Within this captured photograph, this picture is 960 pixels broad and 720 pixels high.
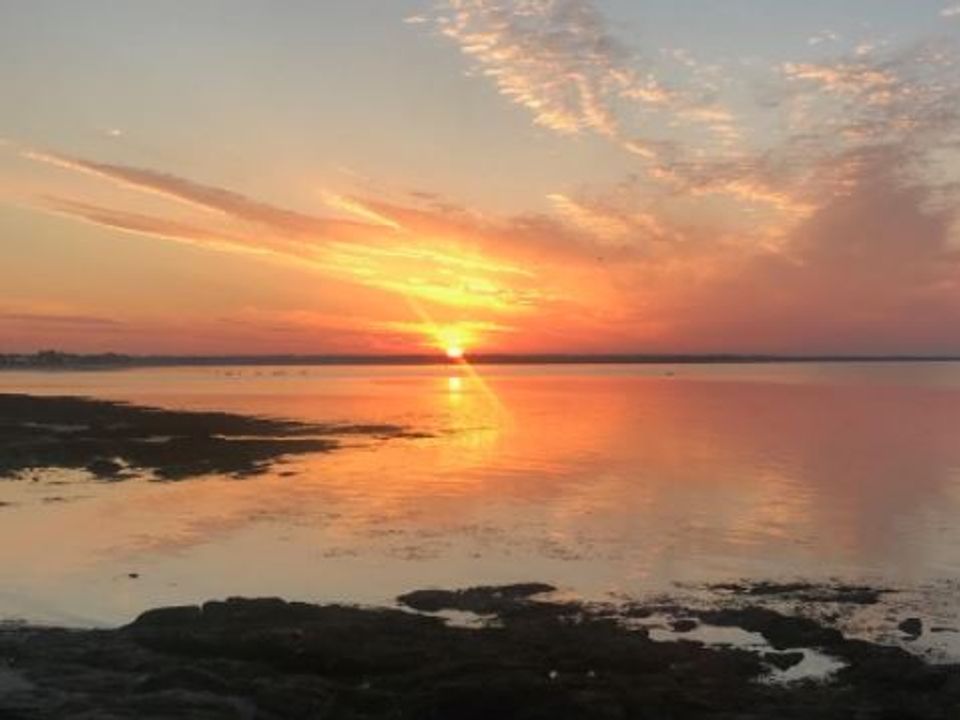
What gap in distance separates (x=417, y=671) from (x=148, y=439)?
43.5 m

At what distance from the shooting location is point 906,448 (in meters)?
57.9

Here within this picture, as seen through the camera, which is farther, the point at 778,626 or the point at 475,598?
the point at 475,598

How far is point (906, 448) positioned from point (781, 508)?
2588 cm

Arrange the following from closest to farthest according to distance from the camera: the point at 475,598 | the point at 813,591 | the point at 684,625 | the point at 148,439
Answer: the point at 684,625
the point at 475,598
the point at 813,591
the point at 148,439

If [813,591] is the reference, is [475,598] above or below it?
above

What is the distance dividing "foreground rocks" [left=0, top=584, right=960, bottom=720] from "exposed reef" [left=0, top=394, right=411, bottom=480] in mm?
25626

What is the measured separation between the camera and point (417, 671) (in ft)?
50.6

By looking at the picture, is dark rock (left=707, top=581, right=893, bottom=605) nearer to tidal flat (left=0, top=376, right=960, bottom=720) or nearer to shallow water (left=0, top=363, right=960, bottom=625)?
tidal flat (left=0, top=376, right=960, bottom=720)

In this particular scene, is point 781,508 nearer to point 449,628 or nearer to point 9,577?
point 449,628

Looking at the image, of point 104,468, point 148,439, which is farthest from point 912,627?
point 148,439

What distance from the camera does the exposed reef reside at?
146 ft

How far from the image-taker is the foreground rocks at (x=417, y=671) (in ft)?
45.4

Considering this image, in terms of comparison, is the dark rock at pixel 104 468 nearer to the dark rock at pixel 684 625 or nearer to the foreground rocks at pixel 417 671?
the foreground rocks at pixel 417 671

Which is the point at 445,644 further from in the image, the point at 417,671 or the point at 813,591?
the point at 813,591
